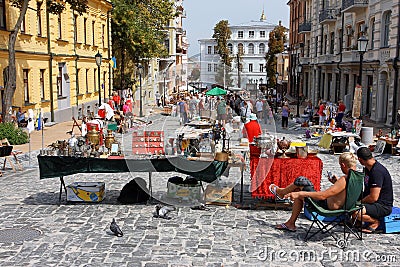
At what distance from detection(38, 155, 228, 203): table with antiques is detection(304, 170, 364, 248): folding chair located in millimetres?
2177

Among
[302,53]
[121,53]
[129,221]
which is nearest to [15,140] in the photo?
[129,221]

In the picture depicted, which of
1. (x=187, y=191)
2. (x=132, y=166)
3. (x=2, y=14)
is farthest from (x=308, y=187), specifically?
(x=2, y=14)

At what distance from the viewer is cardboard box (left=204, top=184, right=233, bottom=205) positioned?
966 centimetres

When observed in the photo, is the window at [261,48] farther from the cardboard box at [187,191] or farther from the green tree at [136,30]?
the cardboard box at [187,191]

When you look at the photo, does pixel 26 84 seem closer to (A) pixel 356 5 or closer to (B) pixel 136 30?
(B) pixel 136 30

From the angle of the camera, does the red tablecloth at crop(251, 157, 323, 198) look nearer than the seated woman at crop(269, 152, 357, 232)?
No

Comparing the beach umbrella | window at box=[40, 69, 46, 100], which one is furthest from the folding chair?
window at box=[40, 69, 46, 100]

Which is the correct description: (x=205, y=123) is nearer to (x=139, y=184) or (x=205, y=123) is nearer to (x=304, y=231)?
(x=139, y=184)

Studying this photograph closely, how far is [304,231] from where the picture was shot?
323 inches

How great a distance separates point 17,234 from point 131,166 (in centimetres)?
241

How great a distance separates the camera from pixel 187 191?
9.57 m

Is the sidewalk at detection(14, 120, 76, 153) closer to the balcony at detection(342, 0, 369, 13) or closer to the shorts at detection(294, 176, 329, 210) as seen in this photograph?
the shorts at detection(294, 176, 329, 210)

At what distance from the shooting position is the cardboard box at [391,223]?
316 inches

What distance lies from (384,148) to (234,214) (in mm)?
9074
